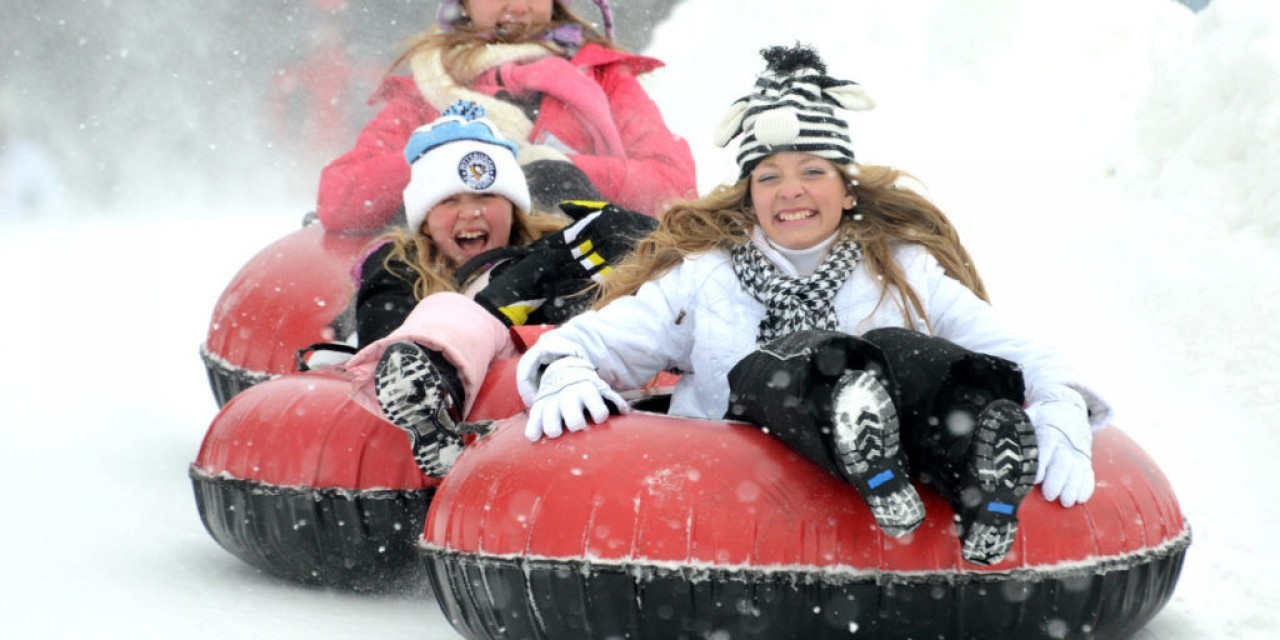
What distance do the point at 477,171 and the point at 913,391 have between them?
193cm

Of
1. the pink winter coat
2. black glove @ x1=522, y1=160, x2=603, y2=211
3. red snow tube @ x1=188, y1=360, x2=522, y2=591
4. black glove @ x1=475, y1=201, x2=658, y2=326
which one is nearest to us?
red snow tube @ x1=188, y1=360, x2=522, y2=591

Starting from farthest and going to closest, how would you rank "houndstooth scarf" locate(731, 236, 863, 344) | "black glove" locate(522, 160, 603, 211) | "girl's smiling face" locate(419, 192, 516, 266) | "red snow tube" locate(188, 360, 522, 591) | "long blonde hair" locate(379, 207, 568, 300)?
"black glove" locate(522, 160, 603, 211) → "girl's smiling face" locate(419, 192, 516, 266) → "long blonde hair" locate(379, 207, 568, 300) → "red snow tube" locate(188, 360, 522, 591) → "houndstooth scarf" locate(731, 236, 863, 344)

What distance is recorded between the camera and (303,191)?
15.1 meters

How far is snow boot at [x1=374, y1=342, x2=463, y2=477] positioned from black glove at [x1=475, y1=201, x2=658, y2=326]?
502 mm

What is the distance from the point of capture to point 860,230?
3.00m

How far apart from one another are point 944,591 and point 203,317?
6460mm

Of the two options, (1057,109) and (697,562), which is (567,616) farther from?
(1057,109)

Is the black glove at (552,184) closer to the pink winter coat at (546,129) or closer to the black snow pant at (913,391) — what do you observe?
the pink winter coat at (546,129)

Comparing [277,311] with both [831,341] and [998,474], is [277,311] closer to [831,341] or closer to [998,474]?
[831,341]

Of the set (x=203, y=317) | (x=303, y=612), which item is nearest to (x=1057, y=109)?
(x=203, y=317)

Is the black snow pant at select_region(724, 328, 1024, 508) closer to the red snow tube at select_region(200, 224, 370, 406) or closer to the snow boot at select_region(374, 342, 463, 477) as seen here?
the snow boot at select_region(374, 342, 463, 477)

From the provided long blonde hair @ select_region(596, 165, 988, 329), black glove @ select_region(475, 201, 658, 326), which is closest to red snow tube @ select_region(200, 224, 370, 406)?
black glove @ select_region(475, 201, 658, 326)

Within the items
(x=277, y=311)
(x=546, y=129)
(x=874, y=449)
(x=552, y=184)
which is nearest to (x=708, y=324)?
(x=874, y=449)

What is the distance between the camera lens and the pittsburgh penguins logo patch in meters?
4.07
